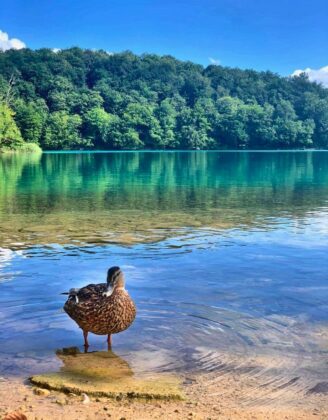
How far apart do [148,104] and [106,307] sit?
5822 inches

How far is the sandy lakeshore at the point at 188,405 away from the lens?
569cm

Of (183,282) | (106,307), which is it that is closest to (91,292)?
(106,307)

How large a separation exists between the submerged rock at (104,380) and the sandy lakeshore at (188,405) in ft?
0.36

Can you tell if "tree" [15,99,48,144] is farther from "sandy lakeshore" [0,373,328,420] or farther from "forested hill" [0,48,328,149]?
"sandy lakeshore" [0,373,328,420]

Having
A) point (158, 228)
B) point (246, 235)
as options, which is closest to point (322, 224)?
point (246, 235)

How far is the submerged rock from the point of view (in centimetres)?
619

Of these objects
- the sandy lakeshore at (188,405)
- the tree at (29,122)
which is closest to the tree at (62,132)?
the tree at (29,122)

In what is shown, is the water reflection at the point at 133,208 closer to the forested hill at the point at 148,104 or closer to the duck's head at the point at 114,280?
the duck's head at the point at 114,280

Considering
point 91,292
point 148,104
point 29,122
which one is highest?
point 148,104

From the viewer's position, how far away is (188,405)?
19.5ft

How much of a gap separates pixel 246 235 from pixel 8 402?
11181mm

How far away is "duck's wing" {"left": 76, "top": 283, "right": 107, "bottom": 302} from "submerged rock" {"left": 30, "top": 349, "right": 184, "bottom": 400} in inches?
29.0

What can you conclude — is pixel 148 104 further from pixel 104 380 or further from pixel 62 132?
pixel 104 380

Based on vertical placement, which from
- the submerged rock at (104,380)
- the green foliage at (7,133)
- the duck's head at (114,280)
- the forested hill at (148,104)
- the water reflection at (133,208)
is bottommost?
the submerged rock at (104,380)
